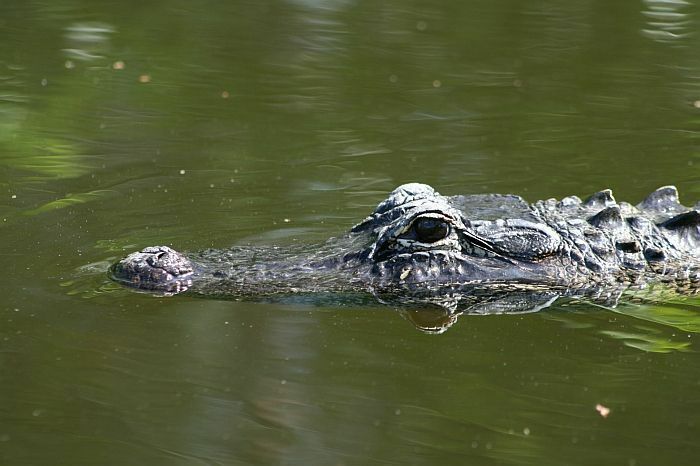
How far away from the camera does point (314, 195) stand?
817cm

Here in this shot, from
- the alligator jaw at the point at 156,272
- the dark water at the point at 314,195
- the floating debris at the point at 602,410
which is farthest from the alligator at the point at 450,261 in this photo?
the floating debris at the point at 602,410

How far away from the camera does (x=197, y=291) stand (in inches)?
243

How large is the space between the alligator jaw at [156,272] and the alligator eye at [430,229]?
4.19 feet

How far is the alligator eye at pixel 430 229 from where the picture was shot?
6.34 meters

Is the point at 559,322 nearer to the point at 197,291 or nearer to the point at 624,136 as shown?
the point at 197,291

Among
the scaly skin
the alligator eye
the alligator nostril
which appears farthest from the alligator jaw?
the alligator nostril

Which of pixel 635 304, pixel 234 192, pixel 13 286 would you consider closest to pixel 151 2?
pixel 234 192

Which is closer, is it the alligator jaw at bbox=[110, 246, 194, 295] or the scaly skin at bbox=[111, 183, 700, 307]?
the alligator jaw at bbox=[110, 246, 194, 295]

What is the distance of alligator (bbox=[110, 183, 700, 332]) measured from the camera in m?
6.28

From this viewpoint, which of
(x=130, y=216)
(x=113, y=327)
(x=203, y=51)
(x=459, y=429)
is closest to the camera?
(x=459, y=429)

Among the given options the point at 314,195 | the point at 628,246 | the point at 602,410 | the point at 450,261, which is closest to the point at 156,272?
the point at 450,261

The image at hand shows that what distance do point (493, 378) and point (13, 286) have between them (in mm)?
2722

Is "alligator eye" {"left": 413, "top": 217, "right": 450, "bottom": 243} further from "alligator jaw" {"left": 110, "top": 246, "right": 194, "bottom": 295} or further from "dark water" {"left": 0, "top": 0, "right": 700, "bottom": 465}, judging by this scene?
"alligator jaw" {"left": 110, "top": 246, "right": 194, "bottom": 295}

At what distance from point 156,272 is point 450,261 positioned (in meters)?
1.64
